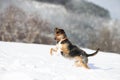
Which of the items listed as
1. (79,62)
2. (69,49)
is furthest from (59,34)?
(79,62)

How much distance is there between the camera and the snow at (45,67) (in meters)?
5.74

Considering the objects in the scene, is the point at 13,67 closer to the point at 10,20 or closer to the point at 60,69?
the point at 60,69

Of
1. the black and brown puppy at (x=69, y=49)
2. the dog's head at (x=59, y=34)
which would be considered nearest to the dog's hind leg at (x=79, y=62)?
the black and brown puppy at (x=69, y=49)

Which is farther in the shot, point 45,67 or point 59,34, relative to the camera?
point 59,34

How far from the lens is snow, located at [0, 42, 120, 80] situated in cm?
574

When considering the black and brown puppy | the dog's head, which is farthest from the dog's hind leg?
the dog's head

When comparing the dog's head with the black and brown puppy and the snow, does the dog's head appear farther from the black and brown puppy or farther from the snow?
the snow

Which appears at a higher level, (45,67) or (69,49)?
(69,49)

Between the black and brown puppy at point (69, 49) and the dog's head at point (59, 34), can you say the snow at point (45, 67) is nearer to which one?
the black and brown puppy at point (69, 49)

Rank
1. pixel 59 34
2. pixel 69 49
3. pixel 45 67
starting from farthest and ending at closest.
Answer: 1. pixel 69 49
2. pixel 59 34
3. pixel 45 67

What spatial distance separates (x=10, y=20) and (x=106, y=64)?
1782 centimetres

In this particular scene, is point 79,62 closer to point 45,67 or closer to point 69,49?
Answer: point 69,49

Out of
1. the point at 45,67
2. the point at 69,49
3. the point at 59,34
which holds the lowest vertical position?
the point at 45,67

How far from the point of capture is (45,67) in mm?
6621
